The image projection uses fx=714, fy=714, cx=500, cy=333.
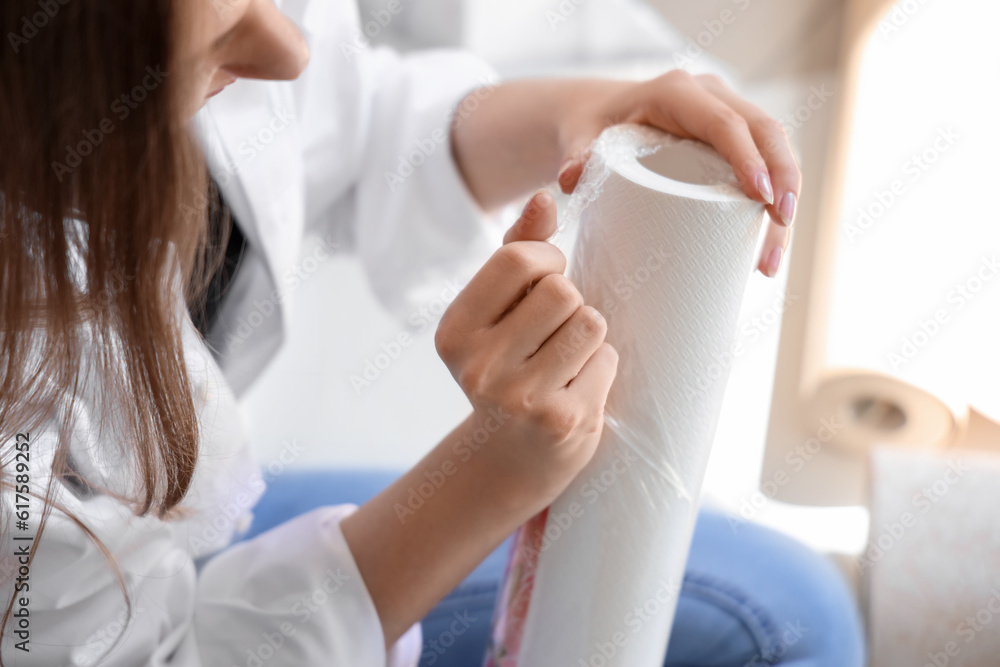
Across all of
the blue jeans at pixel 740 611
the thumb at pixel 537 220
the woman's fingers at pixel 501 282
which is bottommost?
the blue jeans at pixel 740 611

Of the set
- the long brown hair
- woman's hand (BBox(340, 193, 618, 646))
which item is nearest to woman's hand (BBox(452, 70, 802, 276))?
woman's hand (BBox(340, 193, 618, 646))

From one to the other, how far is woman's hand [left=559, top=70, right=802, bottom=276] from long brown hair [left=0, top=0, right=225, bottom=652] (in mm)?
204

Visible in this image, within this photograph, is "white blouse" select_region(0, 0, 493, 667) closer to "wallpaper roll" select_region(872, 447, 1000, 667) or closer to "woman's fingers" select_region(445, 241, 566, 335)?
"woman's fingers" select_region(445, 241, 566, 335)

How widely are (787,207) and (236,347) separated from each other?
0.44 m

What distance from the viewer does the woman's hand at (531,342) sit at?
32cm

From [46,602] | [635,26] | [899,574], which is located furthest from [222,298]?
[635,26]

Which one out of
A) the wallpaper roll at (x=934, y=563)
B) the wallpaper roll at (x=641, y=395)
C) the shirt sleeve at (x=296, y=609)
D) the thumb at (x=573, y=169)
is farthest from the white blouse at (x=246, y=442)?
the wallpaper roll at (x=934, y=563)

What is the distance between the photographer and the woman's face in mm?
283

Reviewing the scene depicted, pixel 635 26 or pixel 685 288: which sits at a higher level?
pixel 635 26

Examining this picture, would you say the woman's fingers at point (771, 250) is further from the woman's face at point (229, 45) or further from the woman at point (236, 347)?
the woman's face at point (229, 45)

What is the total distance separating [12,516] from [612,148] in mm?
356

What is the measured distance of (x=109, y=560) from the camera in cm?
37

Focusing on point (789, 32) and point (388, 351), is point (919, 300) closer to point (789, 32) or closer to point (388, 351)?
point (789, 32)

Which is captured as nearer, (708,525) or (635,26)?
(708,525)
